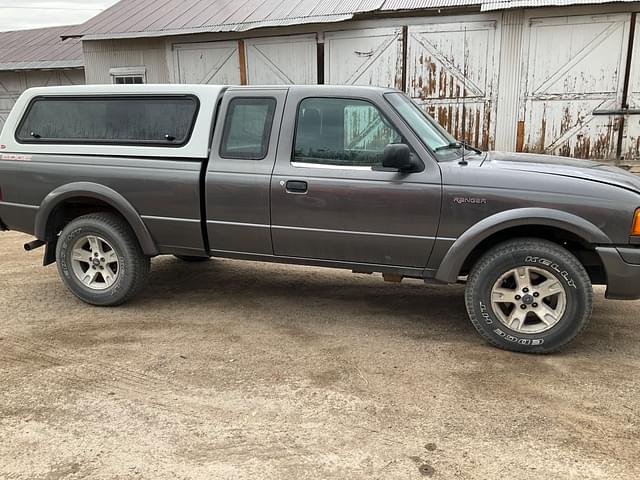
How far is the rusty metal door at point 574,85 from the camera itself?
956 centimetres

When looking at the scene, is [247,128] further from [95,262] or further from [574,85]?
[574,85]

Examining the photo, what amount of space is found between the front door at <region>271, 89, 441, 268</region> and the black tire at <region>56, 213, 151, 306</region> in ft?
4.40

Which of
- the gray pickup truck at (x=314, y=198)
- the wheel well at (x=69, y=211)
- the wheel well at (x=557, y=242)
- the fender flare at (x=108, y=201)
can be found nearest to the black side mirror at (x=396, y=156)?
the gray pickup truck at (x=314, y=198)

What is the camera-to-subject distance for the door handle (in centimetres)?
424

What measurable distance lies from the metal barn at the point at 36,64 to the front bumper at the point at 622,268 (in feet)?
57.4

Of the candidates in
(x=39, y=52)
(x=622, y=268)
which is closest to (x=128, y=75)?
(x=39, y=52)

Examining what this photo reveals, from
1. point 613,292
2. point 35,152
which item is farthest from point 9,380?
point 613,292

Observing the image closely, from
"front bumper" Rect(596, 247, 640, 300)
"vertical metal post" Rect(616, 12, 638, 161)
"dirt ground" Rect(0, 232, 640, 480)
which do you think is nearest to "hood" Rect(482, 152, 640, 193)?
"front bumper" Rect(596, 247, 640, 300)

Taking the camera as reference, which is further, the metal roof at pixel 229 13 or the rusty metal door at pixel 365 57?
the rusty metal door at pixel 365 57

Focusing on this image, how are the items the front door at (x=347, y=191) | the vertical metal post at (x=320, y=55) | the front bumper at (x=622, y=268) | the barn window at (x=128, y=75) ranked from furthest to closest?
the barn window at (x=128, y=75) → the vertical metal post at (x=320, y=55) → the front door at (x=347, y=191) → the front bumper at (x=622, y=268)

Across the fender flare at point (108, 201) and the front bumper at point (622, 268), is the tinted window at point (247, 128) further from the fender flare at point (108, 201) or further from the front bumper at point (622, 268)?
the front bumper at point (622, 268)

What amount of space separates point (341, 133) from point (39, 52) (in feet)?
60.4

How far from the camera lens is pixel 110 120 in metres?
4.82

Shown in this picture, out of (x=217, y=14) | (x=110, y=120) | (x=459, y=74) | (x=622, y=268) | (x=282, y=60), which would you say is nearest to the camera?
(x=622, y=268)
